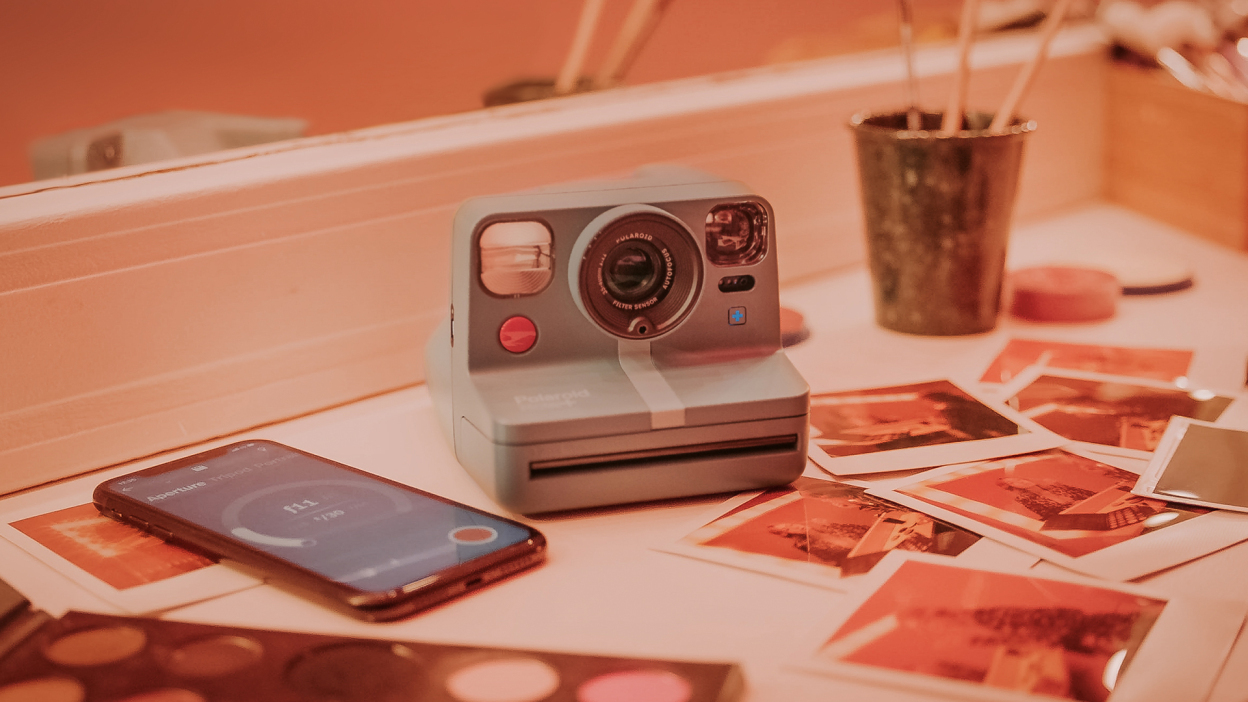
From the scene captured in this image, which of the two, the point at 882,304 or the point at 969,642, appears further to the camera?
the point at 882,304

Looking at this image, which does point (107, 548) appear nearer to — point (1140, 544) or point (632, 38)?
point (1140, 544)

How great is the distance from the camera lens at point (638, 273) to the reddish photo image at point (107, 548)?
302 mm

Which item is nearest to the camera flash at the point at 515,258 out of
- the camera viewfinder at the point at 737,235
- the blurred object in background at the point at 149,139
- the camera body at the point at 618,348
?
the camera body at the point at 618,348

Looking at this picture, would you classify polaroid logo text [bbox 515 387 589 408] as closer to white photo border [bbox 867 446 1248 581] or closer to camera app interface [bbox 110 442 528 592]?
camera app interface [bbox 110 442 528 592]

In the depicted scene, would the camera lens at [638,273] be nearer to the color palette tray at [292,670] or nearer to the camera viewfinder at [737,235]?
the camera viewfinder at [737,235]

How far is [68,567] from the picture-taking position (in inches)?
26.0

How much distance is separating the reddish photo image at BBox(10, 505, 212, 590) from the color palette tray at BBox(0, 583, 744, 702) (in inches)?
2.8

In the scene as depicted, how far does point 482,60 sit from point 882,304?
2.20 feet

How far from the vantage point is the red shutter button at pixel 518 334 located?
0.75 m

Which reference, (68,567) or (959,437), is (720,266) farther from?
(68,567)

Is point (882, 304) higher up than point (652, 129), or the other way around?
point (652, 129)

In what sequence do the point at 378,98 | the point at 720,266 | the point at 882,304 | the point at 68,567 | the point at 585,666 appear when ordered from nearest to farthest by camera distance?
1. the point at 585,666
2. the point at 68,567
3. the point at 720,266
4. the point at 882,304
5. the point at 378,98

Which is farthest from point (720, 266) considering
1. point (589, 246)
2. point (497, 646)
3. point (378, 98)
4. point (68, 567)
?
point (378, 98)

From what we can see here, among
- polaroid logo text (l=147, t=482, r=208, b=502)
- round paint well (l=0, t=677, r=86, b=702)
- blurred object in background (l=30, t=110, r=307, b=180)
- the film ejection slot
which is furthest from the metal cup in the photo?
round paint well (l=0, t=677, r=86, b=702)
